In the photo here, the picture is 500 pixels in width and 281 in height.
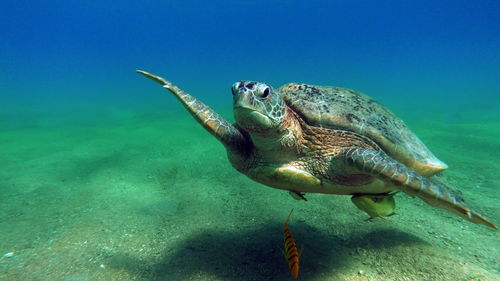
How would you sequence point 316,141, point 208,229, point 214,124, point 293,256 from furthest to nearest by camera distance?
point 208,229, point 214,124, point 316,141, point 293,256

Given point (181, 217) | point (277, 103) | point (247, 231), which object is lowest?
point (181, 217)

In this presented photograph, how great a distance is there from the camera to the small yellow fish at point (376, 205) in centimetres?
323

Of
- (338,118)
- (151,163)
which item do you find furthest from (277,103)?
(151,163)

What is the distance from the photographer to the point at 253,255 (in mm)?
3301

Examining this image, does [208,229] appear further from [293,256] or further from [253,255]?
[293,256]

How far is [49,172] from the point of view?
6.62 meters

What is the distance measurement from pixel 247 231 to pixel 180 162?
427 centimetres

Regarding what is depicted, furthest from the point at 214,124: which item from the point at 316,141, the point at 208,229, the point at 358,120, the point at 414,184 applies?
the point at 414,184

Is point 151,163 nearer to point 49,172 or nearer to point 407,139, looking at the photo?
point 49,172

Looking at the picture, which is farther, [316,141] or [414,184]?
[316,141]

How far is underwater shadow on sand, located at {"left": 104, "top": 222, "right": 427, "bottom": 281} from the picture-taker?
2939 millimetres

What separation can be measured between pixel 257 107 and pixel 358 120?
5.07ft

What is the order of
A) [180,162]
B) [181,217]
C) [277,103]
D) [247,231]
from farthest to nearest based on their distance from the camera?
[180,162], [181,217], [247,231], [277,103]

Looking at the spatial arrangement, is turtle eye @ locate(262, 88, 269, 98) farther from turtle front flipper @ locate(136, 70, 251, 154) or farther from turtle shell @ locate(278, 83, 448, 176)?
turtle front flipper @ locate(136, 70, 251, 154)
